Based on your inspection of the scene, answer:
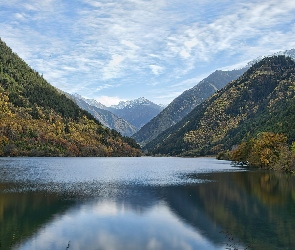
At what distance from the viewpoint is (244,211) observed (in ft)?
185

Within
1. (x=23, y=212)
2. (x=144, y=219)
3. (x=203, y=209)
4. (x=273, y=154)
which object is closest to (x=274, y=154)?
(x=273, y=154)

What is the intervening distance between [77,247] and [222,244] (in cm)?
1480

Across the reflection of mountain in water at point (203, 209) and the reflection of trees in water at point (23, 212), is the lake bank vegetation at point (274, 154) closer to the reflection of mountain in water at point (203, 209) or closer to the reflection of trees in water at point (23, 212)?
the reflection of mountain in water at point (203, 209)

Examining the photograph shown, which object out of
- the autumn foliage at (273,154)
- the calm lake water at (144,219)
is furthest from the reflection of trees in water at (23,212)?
the autumn foliage at (273,154)

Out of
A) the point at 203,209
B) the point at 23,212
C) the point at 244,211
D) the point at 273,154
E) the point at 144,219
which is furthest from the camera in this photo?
the point at 273,154

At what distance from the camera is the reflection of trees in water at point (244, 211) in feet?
134

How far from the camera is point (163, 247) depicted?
36.7 m

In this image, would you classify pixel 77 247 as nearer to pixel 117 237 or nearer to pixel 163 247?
pixel 117 237

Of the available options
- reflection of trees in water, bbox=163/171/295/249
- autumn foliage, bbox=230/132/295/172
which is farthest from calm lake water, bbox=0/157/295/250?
autumn foliage, bbox=230/132/295/172

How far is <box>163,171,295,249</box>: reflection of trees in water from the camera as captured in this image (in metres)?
40.8

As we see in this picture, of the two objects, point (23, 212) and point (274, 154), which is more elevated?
point (274, 154)

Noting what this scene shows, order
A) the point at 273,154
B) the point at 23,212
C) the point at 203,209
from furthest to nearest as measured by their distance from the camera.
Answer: the point at 273,154 < the point at 203,209 < the point at 23,212

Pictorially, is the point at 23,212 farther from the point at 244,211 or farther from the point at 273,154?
the point at 273,154

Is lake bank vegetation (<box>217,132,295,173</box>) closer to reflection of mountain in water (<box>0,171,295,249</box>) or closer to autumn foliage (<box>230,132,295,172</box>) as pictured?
autumn foliage (<box>230,132,295,172</box>)
